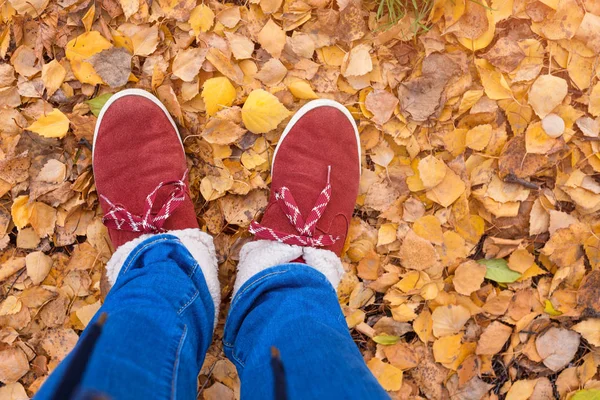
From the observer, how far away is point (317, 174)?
3.20 ft

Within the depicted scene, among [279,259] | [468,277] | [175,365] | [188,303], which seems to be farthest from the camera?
[468,277]

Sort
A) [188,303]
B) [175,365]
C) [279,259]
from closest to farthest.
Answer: [175,365], [188,303], [279,259]

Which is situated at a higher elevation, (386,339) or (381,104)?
(381,104)

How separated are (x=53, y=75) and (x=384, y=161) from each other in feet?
2.22

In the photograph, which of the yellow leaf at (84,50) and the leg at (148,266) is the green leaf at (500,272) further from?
the yellow leaf at (84,50)

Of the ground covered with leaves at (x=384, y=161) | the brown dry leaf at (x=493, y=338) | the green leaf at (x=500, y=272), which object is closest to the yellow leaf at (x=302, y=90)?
the ground covered with leaves at (x=384, y=161)

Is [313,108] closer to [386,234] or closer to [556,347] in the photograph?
[386,234]

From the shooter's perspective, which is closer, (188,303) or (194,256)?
(188,303)

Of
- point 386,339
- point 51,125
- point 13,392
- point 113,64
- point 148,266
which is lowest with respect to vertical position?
point 13,392

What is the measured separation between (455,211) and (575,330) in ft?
1.14

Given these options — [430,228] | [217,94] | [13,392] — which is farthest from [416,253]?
[13,392]

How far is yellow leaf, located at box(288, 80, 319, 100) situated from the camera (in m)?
0.92

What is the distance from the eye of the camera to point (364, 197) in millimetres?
977

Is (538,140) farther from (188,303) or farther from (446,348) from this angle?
(188,303)
